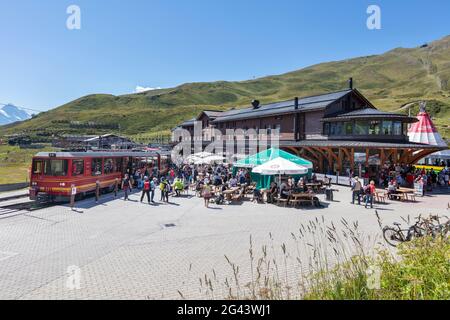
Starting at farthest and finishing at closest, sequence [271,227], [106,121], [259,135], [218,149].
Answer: [106,121], [218,149], [259,135], [271,227]

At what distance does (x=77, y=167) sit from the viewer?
18594mm

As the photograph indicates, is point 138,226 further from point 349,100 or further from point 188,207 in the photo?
point 349,100

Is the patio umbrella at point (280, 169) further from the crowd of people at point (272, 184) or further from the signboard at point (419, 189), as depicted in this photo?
the signboard at point (419, 189)

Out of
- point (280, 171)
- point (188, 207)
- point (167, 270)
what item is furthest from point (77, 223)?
point (280, 171)

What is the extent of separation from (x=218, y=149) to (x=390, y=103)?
87.1m

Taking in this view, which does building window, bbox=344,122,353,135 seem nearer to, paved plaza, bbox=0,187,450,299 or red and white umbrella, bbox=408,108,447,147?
red and white umbrella, bbox=408,108,447,147

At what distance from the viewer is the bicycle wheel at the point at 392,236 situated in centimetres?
1025

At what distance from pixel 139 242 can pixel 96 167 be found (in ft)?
39.1

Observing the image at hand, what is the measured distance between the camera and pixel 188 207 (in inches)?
677

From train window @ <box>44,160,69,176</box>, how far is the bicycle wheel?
17.1 metres

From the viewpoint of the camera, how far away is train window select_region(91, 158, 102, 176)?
20316 mm

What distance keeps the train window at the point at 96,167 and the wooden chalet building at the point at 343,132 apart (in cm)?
1969

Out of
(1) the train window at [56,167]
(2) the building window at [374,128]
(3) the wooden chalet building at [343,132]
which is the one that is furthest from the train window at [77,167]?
(2) the building window at [374,128]

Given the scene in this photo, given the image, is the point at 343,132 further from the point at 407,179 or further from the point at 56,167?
the point at 56,167
